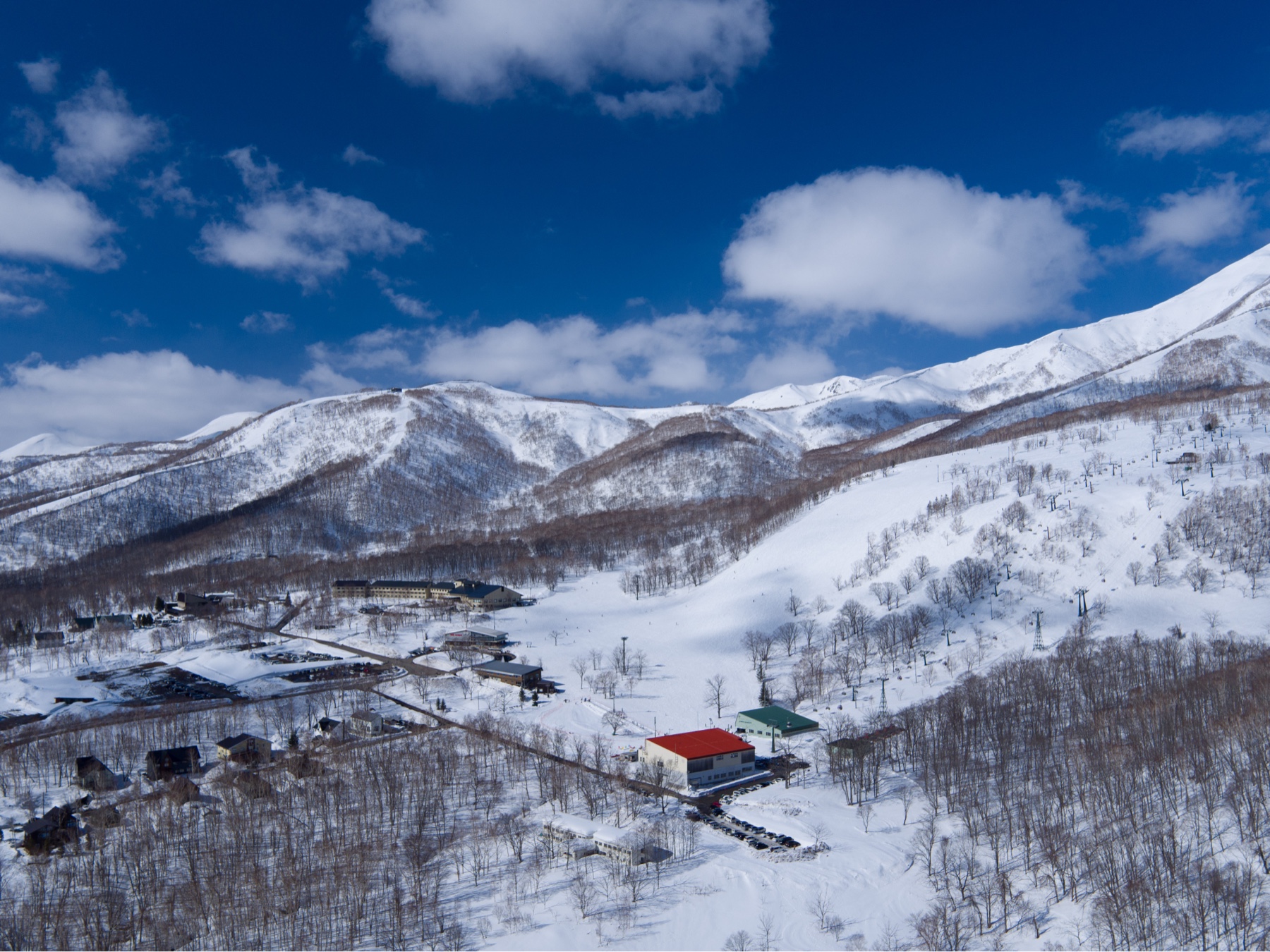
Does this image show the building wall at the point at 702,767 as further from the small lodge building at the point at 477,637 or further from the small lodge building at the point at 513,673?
the small lodge building at the point at 477,637

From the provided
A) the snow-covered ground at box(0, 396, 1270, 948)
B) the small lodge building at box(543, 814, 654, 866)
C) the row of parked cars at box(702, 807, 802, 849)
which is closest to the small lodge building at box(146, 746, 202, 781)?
the snow-covered ground at box(0, 396, 1270, 948)

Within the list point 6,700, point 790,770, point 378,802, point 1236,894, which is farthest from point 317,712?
point 1236,894

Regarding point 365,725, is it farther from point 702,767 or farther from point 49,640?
point 49,640

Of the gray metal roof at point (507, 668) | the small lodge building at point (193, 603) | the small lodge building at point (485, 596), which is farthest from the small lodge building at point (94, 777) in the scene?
the small lodge building at point (193, 603)

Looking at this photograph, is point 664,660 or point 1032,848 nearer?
point 1032,848

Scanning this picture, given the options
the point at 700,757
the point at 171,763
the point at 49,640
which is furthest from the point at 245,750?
the point at 49,640

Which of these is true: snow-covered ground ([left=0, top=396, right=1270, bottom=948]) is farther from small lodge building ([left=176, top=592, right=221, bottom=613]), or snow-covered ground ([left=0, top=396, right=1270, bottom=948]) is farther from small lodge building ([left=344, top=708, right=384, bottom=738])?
small lodge building ([left=176, top=592, right=221, bottom=613])

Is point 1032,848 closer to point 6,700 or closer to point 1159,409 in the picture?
point 6,700
